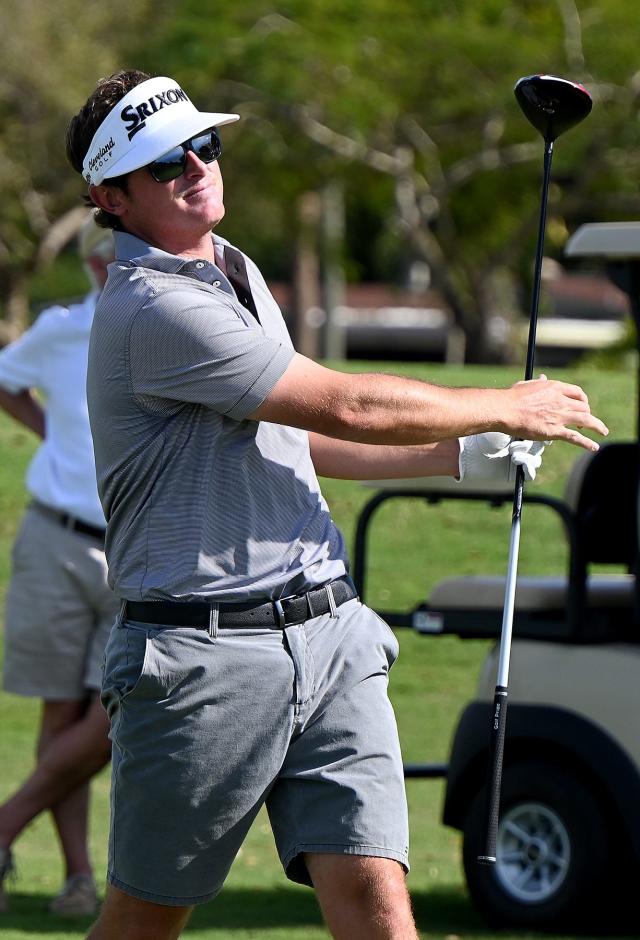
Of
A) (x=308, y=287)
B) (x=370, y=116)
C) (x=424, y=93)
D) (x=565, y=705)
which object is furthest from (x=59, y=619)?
(x=308, y=287)

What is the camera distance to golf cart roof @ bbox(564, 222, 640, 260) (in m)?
4.90

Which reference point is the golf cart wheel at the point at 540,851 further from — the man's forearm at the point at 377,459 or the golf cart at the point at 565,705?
the man's forearm at the point at 377,459

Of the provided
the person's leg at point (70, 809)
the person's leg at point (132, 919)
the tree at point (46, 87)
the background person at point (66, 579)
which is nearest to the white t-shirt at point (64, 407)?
the background person at point (66, 579)

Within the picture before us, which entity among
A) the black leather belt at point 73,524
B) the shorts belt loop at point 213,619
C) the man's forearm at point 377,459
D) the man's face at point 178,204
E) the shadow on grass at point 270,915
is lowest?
the shadow on grass at point 270,915

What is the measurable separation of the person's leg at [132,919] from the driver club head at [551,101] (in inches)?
63.3

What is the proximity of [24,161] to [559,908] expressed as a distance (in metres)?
18.9

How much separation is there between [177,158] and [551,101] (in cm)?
77

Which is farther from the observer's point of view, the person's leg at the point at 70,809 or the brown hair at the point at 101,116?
the person's leg at the point at 70,809

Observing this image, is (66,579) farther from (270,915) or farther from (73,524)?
(270,915)

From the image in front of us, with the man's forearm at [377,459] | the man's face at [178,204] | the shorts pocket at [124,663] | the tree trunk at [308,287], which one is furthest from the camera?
the tree trunk at [308,287]

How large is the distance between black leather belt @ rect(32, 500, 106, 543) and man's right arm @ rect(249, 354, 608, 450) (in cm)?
237

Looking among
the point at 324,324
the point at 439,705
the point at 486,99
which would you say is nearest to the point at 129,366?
the point at 439,705

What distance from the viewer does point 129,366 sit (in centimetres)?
295

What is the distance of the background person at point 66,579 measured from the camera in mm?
5195
